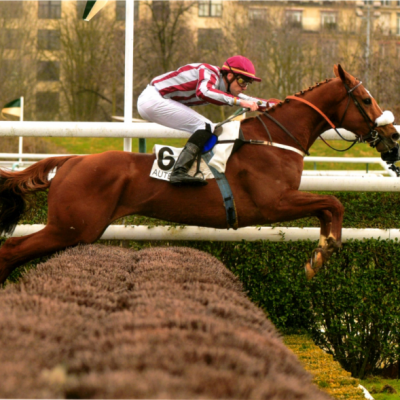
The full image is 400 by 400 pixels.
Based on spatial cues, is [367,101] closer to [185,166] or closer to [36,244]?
[185,166]

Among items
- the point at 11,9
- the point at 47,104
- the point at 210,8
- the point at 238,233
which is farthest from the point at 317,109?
the point at 47,104

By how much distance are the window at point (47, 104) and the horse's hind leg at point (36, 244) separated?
26855 millimetres

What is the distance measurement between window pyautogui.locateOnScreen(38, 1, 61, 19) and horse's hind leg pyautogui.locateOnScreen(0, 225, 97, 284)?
27.9 metres

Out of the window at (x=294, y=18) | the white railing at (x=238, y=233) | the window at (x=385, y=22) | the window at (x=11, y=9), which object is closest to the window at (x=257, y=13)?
the window at (x=294, y=18)

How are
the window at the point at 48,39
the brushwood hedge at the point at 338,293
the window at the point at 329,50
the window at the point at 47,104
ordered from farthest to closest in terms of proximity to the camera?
1. the window at the point at 47,104
2. the window at the point at 48,39
3. the window at the point at 329,50
4. the brushwood hedge at the point at 338,293

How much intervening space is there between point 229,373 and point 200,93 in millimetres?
3416

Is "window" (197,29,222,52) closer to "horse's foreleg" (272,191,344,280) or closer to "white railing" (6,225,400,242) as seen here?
"white railing" (6,225,400,242)

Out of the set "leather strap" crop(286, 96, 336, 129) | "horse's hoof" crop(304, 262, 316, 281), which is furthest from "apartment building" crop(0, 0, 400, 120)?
"horse's hoof" crop(304, 262, 316, 281)

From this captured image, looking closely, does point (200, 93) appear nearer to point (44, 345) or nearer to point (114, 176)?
point (114, 176)

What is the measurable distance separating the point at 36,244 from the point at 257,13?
24.3 m

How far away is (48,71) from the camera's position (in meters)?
31.5

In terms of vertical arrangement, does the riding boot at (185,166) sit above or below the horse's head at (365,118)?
below

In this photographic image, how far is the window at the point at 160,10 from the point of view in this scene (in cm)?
2738

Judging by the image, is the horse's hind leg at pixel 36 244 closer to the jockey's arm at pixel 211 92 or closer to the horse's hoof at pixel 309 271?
the jockey's arm at pixel 211 92
